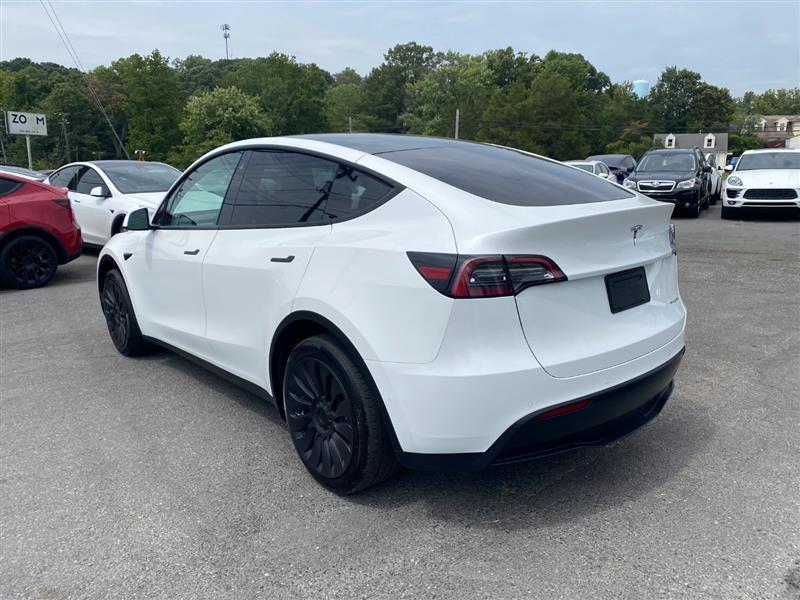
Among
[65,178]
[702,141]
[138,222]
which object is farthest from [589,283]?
[702,141]

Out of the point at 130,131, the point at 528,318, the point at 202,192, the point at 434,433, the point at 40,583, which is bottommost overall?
the point at 40,583

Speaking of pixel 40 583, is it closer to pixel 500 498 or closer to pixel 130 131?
pixel 500 498

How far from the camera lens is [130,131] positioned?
76000mm

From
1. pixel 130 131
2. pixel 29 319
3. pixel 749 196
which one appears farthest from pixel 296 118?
pixel 29 319

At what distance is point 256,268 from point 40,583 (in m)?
1.65

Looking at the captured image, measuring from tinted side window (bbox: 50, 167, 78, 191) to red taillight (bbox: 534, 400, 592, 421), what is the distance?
1035 centimetres

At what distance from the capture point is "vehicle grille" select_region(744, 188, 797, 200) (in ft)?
44.7

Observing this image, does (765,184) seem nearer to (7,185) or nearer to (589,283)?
(589,283)

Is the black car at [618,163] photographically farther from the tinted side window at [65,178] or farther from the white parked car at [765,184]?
the tinted side window at [65,178]

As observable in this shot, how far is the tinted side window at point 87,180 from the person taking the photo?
10382 mm

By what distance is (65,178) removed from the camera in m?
11.2

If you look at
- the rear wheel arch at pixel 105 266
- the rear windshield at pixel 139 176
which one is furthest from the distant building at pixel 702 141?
the rear wheel arch at pixel 105 266

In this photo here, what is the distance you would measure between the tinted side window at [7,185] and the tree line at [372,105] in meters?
56.5

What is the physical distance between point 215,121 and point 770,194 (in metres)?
63.0
